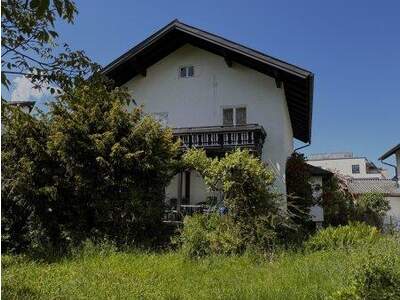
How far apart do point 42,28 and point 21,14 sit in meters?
0.24

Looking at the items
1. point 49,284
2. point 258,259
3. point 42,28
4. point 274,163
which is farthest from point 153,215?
point 42,28

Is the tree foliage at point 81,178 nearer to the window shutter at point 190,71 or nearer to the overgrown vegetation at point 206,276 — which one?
the overgrown vegetation at point 206,276

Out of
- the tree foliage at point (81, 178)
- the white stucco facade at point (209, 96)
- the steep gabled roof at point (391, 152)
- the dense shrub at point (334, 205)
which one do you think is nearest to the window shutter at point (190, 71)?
the white stucco facade at point (209, 96)

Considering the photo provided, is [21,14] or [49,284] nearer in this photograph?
[21,14]

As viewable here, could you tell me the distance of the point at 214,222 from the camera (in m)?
12.3

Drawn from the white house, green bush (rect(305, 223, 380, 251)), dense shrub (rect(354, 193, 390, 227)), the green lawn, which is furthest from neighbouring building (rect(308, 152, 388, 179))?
the green lawn

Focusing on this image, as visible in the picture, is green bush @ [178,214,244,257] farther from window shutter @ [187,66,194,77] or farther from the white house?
window shutter @ [187,66,194,77]

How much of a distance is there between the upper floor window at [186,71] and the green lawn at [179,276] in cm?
1080

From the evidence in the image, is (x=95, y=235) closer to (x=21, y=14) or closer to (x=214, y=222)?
(x=214, y=222)

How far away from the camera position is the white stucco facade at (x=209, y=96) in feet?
62.5

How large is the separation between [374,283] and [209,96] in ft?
49.1

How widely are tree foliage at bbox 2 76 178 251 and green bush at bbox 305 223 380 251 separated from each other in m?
4.35

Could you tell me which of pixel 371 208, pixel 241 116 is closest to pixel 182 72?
pixel 241 116

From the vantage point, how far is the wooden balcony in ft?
58.0
